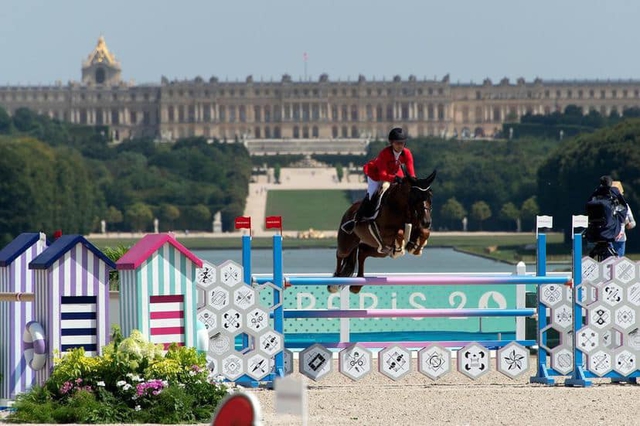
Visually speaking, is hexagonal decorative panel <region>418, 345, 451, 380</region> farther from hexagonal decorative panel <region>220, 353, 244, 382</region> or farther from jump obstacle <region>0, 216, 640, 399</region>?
hexagonal decorative panel <region>220, 353, 244, 382</region>

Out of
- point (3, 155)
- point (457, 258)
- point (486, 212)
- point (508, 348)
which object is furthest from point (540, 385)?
point (486, 212)

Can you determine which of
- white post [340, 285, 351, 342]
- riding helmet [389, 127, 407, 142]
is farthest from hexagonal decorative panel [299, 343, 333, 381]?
white post [340, 285, 351, 342]

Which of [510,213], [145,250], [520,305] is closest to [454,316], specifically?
[520,305]

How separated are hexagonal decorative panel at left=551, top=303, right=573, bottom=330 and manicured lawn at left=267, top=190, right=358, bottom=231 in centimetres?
7582

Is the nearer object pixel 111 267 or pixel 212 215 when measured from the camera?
pixel 111 267

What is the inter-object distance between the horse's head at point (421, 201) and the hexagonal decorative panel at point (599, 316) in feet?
5.41

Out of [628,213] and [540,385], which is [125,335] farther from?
[628,213]

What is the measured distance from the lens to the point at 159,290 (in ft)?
34.1

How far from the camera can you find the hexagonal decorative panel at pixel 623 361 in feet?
40.7

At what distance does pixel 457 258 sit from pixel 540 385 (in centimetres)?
4854

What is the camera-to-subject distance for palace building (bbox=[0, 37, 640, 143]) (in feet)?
522

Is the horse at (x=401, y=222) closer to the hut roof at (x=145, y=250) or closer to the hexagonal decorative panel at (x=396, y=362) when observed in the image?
the hexagonal decorative panel at (x=396, y=362)

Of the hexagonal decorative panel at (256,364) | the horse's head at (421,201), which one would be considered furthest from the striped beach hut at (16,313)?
the horse's head at (421,201)

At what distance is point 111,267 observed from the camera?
10320mm
